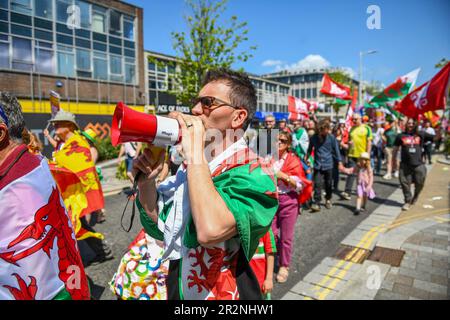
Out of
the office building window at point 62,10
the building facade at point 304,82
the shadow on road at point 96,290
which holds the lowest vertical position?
the shadow on road at point 96,290

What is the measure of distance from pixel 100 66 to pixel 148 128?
2182cm

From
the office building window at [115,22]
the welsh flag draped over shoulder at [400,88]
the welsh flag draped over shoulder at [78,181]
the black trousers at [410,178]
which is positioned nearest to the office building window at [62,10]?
the office building window at [115,22]

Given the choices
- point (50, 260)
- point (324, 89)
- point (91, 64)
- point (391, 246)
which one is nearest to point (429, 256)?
point (391, 246)

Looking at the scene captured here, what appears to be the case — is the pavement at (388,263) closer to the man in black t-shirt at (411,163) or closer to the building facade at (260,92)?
the man in black t-shirt at (411,163)

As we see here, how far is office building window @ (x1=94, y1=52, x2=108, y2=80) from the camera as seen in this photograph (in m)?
20.3

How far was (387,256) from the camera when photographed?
4.27 m

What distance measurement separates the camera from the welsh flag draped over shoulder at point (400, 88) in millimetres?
9109

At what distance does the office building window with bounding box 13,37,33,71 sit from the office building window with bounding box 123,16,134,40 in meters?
7.30

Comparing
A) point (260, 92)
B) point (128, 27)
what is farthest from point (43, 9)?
point (260, 92)

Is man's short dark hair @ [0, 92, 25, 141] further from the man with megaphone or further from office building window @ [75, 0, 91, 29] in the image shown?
office building window @ [75, 0, 91, 29]

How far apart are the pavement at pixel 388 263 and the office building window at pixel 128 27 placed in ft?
A: 69.7

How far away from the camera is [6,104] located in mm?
1539

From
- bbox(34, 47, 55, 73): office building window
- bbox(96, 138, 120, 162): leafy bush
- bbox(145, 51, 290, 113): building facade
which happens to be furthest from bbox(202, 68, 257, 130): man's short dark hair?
bbox(145, 51, 290, 113): building facade

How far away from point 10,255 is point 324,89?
11.3 meters
